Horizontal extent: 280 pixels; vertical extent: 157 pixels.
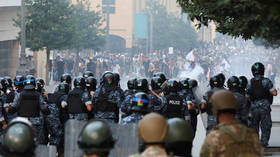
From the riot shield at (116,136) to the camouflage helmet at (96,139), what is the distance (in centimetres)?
356

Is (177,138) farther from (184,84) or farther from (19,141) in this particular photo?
(184,84)

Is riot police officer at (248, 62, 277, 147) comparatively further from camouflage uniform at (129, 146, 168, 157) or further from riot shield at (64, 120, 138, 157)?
camouflage uniform at (129, 146, 168, 157)

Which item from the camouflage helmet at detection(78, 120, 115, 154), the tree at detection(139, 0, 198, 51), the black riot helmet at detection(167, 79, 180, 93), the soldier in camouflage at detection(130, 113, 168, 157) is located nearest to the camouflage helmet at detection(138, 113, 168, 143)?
the soldier in camouflage at detection(130, 113, 168, 157)

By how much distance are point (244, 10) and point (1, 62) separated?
125 feet

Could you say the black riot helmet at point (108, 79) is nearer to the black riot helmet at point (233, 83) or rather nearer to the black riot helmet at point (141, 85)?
the black riot helmet at point (141, 85)

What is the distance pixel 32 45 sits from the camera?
1672 inches

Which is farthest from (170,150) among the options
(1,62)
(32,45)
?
(1,62)

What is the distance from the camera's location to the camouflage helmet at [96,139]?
15.8 ft

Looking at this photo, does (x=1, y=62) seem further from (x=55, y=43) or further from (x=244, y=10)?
(x=244, y=10)

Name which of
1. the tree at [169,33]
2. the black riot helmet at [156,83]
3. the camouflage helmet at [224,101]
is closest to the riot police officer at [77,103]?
the black riot helmet at [156,83]

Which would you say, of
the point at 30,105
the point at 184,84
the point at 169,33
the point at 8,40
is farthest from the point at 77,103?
the point at 169,33

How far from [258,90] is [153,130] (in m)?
9.28

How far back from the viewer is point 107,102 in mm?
12984

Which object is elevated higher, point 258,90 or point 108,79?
point 108,79
